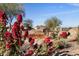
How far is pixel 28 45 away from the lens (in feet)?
4.64

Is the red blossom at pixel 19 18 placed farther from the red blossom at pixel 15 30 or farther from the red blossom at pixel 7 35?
the red blossom at pixel 7 35

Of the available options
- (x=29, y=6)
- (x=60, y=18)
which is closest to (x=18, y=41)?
(x=29, y=6)

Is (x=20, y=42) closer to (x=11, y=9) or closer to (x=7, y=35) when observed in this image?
(x=7, y=35)

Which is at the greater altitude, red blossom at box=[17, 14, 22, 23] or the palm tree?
the palm tree

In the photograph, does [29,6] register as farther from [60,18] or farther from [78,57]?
[78,57]

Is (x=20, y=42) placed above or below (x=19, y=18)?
below

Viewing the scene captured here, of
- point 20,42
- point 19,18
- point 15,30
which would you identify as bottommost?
point 20,42

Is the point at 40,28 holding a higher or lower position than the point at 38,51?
higher

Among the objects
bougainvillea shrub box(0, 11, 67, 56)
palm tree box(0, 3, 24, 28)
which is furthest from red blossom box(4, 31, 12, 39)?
palm tree box(0, 3, 24, 28)

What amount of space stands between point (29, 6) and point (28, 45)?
1.17 feet

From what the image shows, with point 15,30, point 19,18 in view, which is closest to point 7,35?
point 15,30

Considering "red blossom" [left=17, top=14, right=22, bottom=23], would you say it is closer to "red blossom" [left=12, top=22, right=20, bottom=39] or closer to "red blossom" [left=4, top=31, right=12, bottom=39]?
"red blossom" [left=12, top=22, right=20, bottom=39]

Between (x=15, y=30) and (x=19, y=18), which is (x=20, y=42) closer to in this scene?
(x=15, y=30)

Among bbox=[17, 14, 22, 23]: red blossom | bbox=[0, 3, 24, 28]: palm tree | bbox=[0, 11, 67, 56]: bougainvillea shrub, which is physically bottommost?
bbox=[0, 11, 67, 56]: bougainvillea shrub
